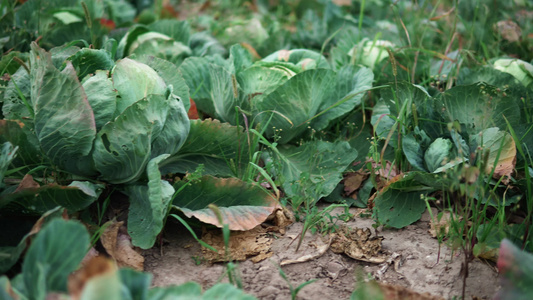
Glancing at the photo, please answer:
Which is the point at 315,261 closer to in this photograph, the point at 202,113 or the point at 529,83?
the point at 202,113

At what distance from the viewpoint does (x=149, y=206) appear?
178 centimetres

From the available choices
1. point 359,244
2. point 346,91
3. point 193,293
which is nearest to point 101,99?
point 193,293

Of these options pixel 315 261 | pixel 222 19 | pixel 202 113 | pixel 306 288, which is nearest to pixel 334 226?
pixel 315 261

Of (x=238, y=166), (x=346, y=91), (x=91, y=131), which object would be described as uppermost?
(x=91, y=131)

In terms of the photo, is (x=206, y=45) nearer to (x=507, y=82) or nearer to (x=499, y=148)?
(x=507, y=82)

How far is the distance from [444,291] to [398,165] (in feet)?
2.21

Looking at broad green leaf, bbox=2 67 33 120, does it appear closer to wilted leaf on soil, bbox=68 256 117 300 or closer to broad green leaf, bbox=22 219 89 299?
broad green leaf, bbox=22 219 89 299

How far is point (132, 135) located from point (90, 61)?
44 centimetres

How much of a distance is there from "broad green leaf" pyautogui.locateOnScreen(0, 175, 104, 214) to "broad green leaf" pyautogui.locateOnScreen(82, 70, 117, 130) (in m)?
0.24

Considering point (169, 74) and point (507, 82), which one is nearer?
point (169, 74)

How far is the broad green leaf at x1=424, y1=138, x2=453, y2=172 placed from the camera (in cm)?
194

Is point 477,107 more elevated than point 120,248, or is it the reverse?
point 477,107

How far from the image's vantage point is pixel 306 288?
5.32 ft

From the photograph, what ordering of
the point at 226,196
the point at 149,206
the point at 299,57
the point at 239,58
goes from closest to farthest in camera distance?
1. the point at 149,206
2. the point at 226,196
3. the point at 239,58
4. the point at 299,57
